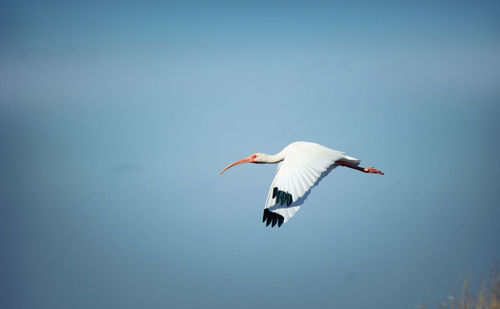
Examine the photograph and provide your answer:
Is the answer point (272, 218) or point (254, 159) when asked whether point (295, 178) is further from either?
point (254, 159)

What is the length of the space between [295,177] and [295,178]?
5cm

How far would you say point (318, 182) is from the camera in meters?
11.8

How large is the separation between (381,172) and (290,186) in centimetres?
534

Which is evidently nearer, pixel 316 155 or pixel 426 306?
pixel 426 306

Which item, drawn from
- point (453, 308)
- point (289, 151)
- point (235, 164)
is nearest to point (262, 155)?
point (235, 164)

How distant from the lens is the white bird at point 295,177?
36.4 feet

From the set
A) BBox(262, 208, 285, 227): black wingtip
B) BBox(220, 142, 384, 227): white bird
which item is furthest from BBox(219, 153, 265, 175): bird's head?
BBox(262, 208, 285, 227): black wingtip

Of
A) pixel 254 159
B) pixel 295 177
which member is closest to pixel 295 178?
pixel 295 177

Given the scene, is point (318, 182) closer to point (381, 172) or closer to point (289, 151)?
point (289, 151)

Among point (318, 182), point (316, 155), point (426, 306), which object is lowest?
point (426, 306)

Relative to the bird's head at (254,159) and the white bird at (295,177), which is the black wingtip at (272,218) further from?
the bird's head at (254,159)

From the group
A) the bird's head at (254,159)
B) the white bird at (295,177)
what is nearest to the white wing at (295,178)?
the white bird at (295,177)

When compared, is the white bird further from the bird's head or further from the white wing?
the bird's head

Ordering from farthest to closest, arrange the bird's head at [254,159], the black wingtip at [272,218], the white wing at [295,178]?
the bird's head at [254,159]
the black wingtip at [272,218]
the white wing at [295,178]
